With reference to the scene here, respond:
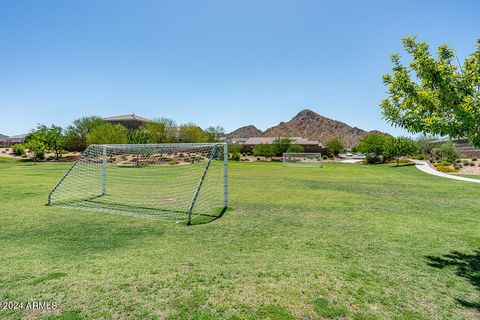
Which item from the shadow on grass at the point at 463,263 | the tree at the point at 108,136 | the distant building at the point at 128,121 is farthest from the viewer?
the distant building at the point at 128,121

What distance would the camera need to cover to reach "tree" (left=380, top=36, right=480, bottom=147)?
4902mm

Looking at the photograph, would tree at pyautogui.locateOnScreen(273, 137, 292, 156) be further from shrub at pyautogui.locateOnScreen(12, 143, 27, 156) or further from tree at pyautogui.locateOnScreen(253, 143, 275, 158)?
shrub at pyautogui.locateOnScreen(12, 143, 27, 156)

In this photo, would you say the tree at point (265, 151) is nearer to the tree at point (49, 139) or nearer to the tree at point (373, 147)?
the tree at point (373, 147)

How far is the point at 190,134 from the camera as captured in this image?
70000 mm

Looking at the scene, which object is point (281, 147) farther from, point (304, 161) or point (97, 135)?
point (97, 135)

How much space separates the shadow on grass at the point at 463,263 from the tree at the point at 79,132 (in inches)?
2780

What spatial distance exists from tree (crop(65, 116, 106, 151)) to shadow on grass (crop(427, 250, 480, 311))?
70.6 meters

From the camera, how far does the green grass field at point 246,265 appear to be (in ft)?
14.1

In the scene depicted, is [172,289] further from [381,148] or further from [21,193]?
[381,148]

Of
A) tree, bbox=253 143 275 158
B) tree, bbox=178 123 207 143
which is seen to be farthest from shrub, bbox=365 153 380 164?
tree, bbox=178 123 207 143

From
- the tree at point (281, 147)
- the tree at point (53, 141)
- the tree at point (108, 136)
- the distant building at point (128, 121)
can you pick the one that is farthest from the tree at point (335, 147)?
the tree at point (53, 141)

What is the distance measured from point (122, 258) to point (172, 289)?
197cm

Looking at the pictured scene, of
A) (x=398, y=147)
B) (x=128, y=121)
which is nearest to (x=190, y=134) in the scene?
(x=128, y=121)

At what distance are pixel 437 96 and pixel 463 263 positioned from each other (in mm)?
3572
